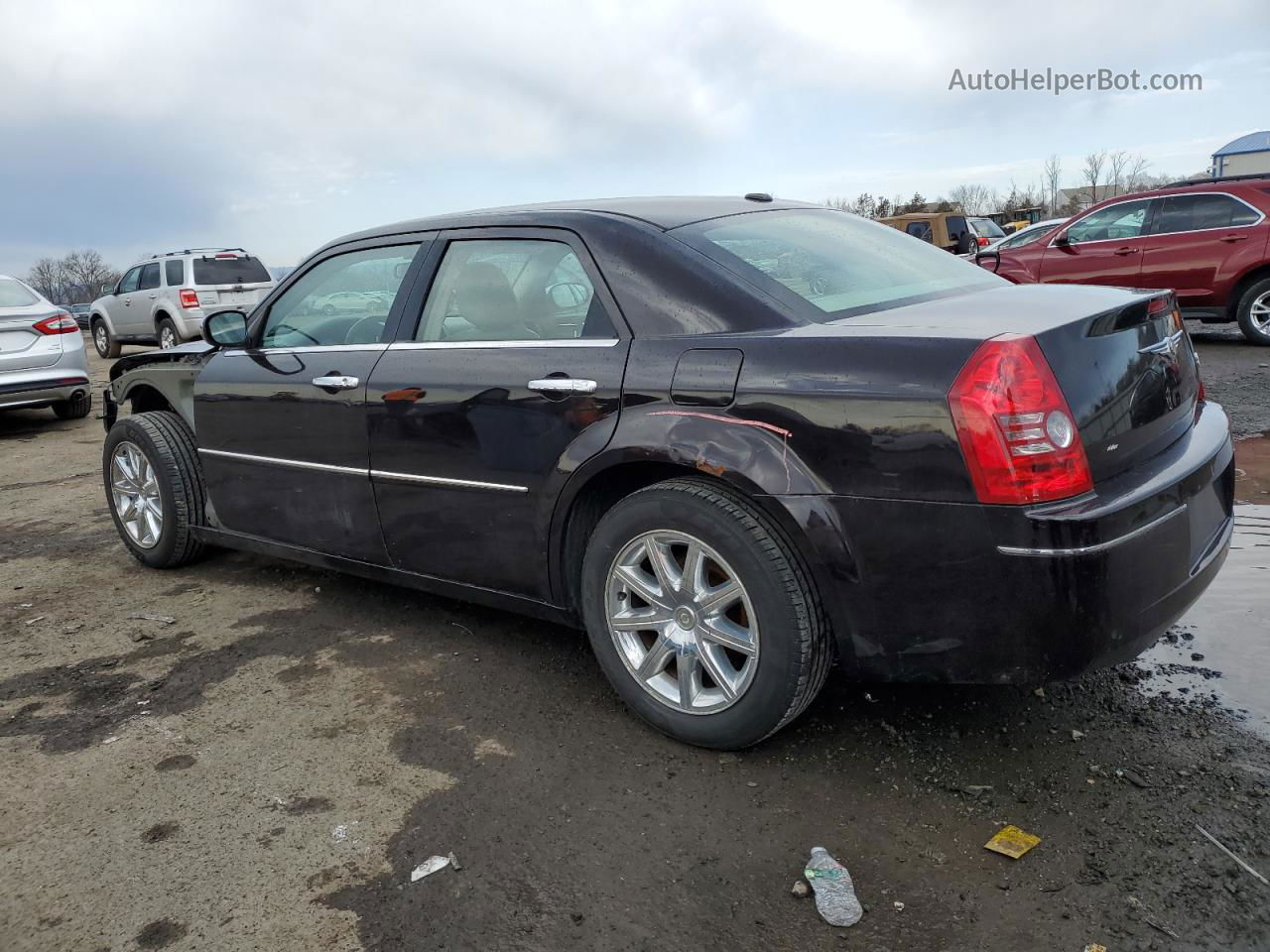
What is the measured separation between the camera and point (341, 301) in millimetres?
4109

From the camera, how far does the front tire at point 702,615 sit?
2.70 meters

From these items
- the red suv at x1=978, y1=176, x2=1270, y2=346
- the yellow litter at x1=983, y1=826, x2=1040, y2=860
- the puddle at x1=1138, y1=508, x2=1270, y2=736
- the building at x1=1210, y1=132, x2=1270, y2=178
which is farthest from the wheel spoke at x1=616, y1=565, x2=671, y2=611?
the building at x1=1210, y1=132, x2=1270, y2=178

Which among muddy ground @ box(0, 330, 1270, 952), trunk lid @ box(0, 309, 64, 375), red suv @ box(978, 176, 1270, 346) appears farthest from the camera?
red suv @ box(978, 176, 1270, 346)

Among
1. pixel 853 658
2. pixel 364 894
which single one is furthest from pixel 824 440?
pixel 364 894

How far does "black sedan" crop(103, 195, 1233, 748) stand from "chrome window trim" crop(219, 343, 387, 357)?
0.02 metres

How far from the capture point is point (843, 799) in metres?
2.71

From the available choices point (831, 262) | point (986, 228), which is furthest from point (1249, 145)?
point (831, 262)

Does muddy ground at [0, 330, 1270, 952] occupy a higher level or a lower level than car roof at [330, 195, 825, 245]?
lower

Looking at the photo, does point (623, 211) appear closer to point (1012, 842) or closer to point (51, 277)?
point (1012, 842)

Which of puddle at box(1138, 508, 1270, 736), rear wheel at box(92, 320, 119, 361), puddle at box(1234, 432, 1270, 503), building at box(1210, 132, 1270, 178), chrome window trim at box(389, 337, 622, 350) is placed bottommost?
puddle at box(1138, 508, 1270, 736)

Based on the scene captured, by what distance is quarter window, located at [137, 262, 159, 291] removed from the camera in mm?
17470

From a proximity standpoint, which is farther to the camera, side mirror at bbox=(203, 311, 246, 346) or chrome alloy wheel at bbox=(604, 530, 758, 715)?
side mirror at bbox=(203, 311, 246, 346)

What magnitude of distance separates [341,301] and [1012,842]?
10.1 ft

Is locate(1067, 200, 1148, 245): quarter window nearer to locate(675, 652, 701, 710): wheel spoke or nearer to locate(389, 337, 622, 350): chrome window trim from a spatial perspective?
locate(389, 337, 622, 350): chrome window trim
